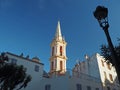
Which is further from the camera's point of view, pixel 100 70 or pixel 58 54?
pixel 58 54

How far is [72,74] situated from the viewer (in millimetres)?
33656

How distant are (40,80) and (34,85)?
1609 mm

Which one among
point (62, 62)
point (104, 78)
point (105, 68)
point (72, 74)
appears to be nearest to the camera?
point (72, 74)

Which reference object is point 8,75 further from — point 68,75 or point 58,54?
point 58,54

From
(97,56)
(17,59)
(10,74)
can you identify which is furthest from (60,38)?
(10,74)

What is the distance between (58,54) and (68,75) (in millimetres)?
26901

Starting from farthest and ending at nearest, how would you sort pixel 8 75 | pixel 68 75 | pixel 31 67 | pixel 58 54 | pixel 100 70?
pixel 58 54 < pixel 100 70 < pixel 31 67 < pixel 68 75 < pixel 8 75

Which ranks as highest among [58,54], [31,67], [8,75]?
[58,54]

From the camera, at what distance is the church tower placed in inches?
2232

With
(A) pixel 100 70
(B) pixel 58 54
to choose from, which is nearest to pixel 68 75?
(A) pixel 100 70

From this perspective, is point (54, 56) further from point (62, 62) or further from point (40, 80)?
point (40, 80)

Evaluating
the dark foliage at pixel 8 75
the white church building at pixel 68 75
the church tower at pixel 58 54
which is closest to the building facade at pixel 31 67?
the white church building at pixel 68 75

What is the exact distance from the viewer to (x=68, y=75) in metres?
32.0

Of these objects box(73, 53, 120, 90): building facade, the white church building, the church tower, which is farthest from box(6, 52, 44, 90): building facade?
the church tower
